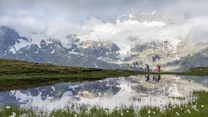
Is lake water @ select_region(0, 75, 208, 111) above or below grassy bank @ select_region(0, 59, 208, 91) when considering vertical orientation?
below

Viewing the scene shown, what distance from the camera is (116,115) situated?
15492 millimetres

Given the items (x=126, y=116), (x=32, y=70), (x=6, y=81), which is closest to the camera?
(x=126, y=116)

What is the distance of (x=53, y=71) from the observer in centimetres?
8925

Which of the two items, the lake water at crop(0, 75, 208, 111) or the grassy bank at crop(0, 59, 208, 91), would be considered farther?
the grassy bank at crop(0, 59, 208, 91)

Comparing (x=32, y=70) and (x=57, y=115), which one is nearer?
(x=57, y=115)

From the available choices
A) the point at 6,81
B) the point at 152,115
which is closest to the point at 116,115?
the point at 152,115

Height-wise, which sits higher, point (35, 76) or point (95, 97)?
point (35, 76)

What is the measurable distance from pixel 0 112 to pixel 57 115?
3.18 m

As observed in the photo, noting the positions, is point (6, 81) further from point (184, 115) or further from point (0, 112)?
point (184, 115)

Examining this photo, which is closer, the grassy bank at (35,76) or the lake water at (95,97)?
the lake water at (95,97)

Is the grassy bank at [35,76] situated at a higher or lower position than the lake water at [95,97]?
higher

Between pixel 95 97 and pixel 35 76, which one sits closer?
pixel 95 97

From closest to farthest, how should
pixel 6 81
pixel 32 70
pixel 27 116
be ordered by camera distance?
1. pixel 27 116
2. pixel 6 81
3. pixel 32 70

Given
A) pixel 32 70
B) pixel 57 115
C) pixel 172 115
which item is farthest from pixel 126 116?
pixel 32 70
